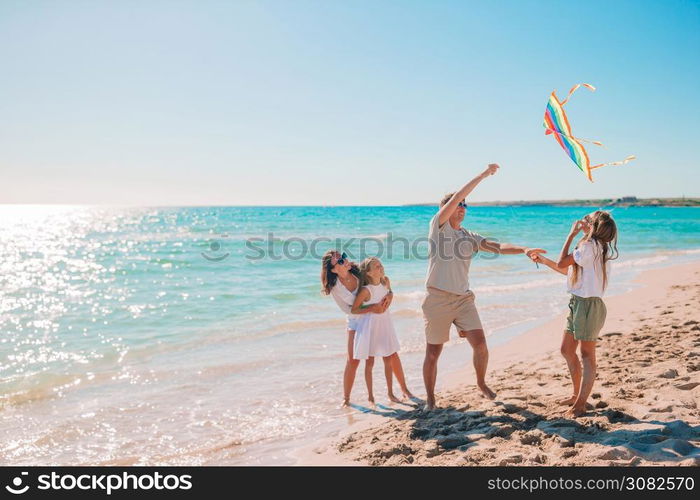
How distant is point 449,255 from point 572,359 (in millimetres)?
1378

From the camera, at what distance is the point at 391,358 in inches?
230

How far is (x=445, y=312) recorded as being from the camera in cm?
475

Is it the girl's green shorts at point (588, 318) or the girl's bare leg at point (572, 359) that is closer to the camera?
the girl's green shorts at point (588, 318)

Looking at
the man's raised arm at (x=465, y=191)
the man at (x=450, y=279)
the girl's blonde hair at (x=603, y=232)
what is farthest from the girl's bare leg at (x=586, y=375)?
the man's raised arm at (x=465, y=191)

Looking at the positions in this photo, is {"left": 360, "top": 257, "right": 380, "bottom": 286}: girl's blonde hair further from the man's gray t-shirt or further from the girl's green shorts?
the girl's green shorts

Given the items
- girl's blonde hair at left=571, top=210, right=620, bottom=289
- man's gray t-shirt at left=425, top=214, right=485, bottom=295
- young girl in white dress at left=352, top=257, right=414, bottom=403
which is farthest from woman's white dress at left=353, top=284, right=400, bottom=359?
girl's blonde hair at left=571, top=210, right=620, bottom=289

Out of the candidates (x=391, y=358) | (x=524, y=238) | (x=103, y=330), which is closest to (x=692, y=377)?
(x=391, y=358)

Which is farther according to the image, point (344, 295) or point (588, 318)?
point (344, 295)

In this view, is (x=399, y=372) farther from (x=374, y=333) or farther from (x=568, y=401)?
(x=568, y=401)

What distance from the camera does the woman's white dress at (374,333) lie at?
18.3 feet

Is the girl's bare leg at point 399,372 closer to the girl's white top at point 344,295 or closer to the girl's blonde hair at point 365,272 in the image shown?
the girl's white top at point 344,295

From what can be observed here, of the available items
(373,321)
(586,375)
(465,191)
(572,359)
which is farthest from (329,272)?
(586,375)

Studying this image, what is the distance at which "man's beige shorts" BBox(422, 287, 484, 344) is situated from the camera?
474 cm

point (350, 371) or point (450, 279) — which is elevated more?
point (450, 279)
